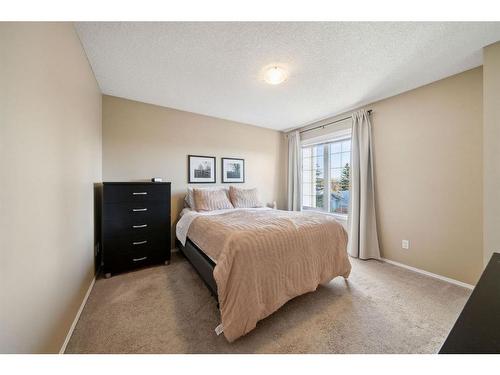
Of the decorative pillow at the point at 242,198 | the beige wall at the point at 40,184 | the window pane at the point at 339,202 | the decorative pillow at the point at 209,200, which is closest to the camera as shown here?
the beige wall at the point at 40,184

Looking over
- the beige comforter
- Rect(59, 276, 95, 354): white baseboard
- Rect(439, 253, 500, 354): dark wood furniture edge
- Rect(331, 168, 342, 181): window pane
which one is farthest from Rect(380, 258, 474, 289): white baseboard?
Rect(59, 276, 95, 354): white baseboard

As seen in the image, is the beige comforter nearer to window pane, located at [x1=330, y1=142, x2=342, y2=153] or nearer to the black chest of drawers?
the black chest of drawers

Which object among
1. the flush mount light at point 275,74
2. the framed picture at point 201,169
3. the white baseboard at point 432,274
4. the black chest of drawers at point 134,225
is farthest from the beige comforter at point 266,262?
the flush mount light at point 275,74

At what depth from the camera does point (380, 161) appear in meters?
2.68

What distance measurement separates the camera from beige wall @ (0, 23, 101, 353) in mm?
743

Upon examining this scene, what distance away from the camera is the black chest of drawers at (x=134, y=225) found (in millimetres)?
2133

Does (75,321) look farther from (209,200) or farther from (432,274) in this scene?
(432,274)

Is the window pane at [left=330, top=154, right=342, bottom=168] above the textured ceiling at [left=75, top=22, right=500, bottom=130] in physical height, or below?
below

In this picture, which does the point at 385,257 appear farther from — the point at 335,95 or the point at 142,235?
the point at 142,235

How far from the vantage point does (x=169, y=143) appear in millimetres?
2979

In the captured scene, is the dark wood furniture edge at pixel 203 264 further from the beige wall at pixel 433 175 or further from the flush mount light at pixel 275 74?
the beige wall at pixel 433 175

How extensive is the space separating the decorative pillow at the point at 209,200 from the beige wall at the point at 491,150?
281 centimetres

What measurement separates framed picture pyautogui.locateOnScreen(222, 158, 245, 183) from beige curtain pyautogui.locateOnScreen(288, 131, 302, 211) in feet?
3.69

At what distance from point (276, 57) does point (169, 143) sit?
2.07m
